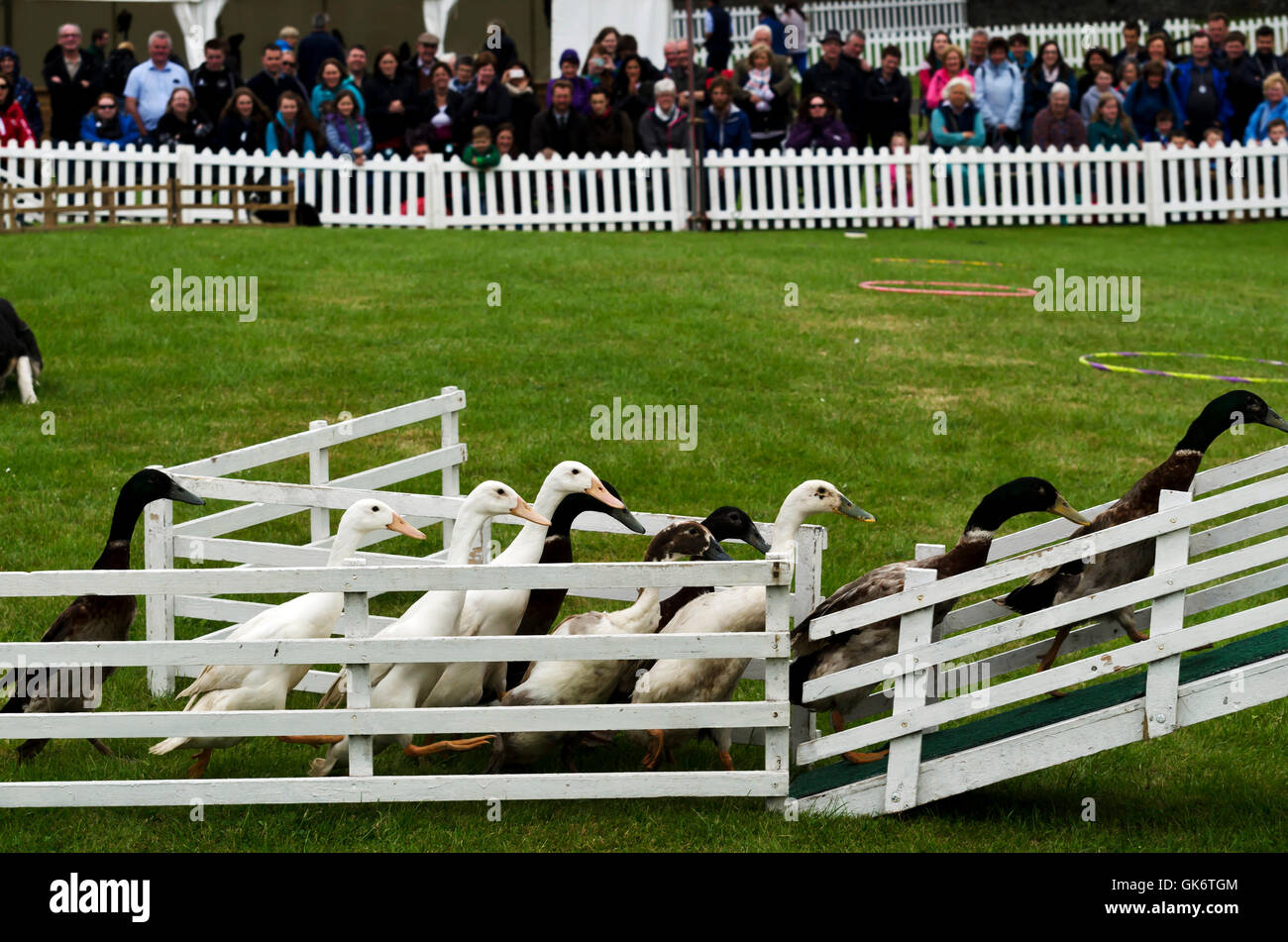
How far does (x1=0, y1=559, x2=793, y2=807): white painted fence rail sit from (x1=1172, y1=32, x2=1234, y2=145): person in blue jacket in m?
24.0

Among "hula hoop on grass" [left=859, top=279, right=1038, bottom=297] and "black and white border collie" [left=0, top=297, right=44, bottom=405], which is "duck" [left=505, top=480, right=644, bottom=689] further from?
"hula hoop on grass" [left=859, top=279, right=1038, bottom=297]

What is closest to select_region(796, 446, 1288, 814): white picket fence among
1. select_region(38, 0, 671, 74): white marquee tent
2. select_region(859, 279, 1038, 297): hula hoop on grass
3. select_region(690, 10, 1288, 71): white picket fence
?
select_region(859, 279, 1038, 297): hula hoop on grass

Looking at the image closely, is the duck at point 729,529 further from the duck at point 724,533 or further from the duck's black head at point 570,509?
the duck's black head at point 570,509

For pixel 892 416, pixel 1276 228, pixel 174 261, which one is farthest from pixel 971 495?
pixel 1276 228

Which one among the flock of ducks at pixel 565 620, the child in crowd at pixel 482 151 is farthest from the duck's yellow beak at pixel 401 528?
the child in crowd at pixel 482 151

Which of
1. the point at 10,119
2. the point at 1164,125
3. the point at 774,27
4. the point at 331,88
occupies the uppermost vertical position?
the point at 774,27

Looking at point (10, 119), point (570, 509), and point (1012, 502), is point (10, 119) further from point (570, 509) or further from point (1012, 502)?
point (1012, 502)

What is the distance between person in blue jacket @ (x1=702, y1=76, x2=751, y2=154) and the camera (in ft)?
82.1

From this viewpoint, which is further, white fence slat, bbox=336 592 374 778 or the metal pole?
the metal pole

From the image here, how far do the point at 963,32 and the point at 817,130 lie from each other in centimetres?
2196

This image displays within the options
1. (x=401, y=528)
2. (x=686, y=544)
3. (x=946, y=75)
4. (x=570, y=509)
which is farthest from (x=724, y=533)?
(x=946, y=75)

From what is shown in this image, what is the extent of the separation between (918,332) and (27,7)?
23001 millimetres

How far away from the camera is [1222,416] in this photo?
733 cm

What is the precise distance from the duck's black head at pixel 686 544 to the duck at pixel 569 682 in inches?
12.6
